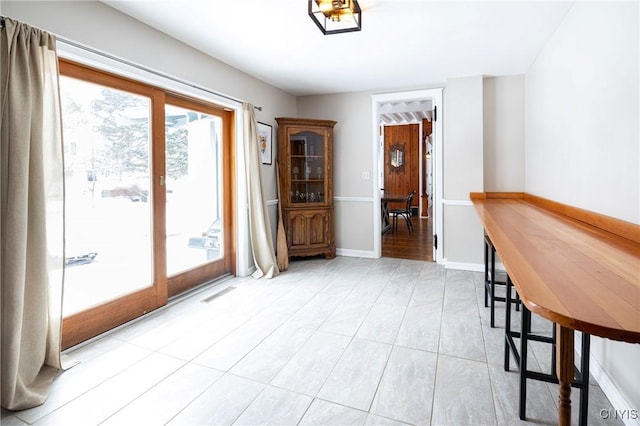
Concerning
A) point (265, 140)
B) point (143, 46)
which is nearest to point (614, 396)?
point (143, 46)

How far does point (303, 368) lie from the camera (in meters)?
2.01

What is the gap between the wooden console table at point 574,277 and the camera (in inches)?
28.3

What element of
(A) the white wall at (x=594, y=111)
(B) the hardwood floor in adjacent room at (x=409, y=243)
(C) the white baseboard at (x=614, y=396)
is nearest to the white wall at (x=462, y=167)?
(B) the hardwood floor in adjacent room at (x=409, y=243)

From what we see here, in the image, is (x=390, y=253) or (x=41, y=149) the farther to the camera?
(x=390, y=253)

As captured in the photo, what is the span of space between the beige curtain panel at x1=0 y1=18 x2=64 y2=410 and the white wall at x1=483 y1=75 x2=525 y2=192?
4284 millimetres

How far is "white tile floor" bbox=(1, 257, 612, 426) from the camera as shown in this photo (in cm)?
162

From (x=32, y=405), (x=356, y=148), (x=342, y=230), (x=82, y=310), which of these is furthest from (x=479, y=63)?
(x=32, y=405)

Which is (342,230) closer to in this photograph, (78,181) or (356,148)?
(356,148)

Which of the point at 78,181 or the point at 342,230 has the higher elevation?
the point at 78,181

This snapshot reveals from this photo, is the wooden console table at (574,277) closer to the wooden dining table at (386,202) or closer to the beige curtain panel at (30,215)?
the beige curtain panel at (30,215)

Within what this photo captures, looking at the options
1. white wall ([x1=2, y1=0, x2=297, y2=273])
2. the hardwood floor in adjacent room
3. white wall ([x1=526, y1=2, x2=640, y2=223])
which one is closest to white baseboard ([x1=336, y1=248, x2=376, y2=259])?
the hardwood floor in adjacent room

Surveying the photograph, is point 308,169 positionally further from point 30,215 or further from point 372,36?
point 30,215

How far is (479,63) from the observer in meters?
3.59

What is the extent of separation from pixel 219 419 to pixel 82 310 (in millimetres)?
1439
